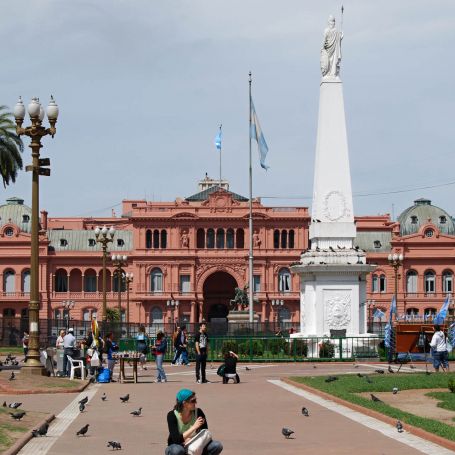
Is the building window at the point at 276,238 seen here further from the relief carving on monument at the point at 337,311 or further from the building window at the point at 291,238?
the relief carving on monument at the point at 337,311

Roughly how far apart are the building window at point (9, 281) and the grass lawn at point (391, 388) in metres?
92.2

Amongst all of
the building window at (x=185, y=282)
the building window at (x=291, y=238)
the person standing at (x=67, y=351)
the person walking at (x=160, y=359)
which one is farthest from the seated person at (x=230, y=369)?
the building window at (x=185, y=282)

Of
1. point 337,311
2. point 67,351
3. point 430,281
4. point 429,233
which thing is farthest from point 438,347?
point 429,233

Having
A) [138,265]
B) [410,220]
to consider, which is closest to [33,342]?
[138,265]

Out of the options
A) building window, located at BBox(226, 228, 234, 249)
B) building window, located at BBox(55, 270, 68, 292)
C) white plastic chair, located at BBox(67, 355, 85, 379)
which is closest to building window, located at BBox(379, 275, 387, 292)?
building window, located at BBox(226, 228, 234, 249)

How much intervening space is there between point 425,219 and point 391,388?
102 meters

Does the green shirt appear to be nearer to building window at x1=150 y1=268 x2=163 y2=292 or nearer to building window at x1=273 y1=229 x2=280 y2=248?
building window at x1=273 y1=229 x2=280 y2=248

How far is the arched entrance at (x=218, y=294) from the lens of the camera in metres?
124

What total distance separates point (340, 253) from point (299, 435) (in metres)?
27.7

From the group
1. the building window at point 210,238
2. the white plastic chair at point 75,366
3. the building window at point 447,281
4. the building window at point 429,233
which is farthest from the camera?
the building window at point 429,233

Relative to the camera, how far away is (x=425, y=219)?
128m

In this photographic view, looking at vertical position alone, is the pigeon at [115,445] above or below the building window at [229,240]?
below

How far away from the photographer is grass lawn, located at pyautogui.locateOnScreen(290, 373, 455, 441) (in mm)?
18438

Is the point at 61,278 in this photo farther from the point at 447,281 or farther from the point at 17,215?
the point at 447,281
